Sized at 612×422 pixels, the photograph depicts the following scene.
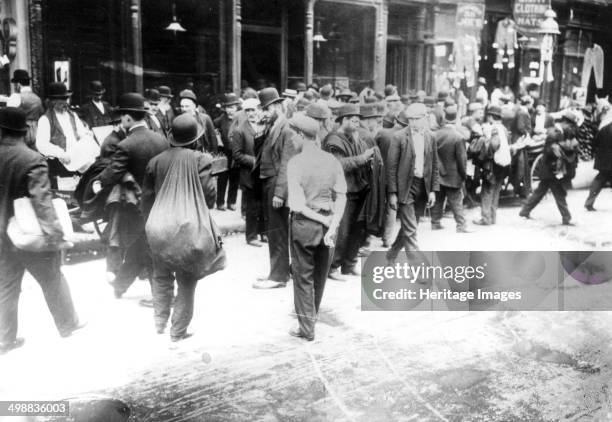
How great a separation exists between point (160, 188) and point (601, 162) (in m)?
5.76

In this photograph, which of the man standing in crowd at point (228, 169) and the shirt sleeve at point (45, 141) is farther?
the man standing in crowd at point (228, 169)

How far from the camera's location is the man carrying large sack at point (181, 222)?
4113mm

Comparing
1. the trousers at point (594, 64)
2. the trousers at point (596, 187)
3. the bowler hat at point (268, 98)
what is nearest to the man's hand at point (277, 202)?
the bowler hat at point (268, 98)

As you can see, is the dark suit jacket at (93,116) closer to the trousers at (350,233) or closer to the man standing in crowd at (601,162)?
the trousers at (350,233)

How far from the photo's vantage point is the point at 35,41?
828 centimetres

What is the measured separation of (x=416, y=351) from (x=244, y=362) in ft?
3.65

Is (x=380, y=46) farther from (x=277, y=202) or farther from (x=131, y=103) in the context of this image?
(x=131, y=103)

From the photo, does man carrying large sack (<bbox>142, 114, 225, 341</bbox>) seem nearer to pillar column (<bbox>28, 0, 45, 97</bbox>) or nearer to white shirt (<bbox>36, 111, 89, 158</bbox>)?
white shirt (<bbox>36, 111, 89, 158</bbox>)

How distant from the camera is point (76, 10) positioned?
9164 millimetres

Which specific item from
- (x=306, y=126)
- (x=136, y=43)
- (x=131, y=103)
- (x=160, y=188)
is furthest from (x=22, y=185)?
(x=136, y=43)

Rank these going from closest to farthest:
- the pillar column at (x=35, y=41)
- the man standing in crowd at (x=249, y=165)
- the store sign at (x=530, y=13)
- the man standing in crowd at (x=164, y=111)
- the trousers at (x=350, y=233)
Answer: the trousers at (x=350, y=233), the man standing in crowd at (x=249, y=165), the man standing in crowd at (x=164, y=111), the pillar column at (x=35, y=41), the store sign at (x=530, y=13)

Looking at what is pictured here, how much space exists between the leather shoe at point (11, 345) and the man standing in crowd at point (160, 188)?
2.74 feet

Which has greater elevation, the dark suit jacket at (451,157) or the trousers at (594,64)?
the trousers at (594,64)

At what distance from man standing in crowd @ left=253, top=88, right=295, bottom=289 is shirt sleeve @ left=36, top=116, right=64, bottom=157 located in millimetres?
1937
